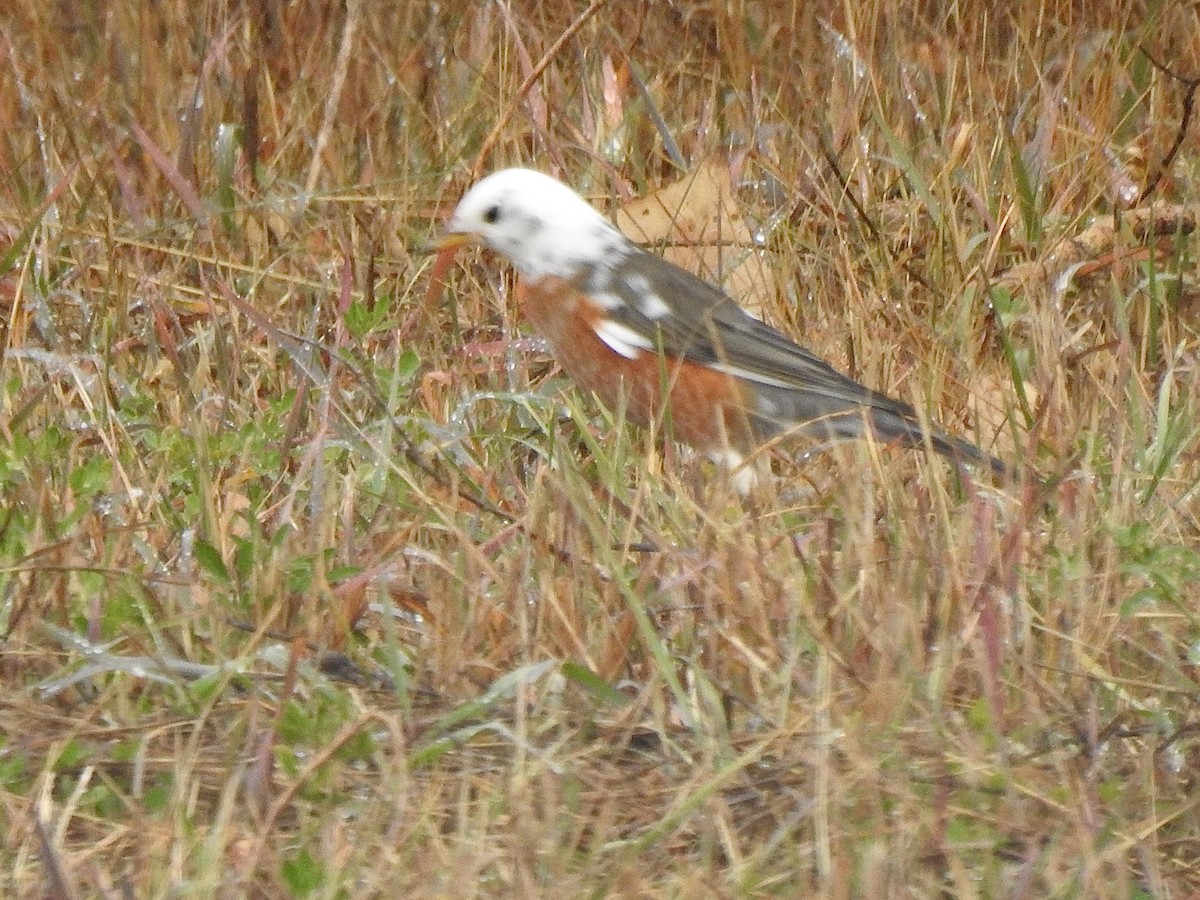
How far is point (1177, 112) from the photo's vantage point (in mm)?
5414

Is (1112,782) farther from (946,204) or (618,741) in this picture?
(946,204)

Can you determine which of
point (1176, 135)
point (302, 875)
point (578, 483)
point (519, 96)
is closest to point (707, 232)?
point (519, 96)

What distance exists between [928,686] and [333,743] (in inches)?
26.4

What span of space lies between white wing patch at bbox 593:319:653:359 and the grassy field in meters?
0.11

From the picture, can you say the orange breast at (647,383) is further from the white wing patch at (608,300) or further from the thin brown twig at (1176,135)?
the thin brown twig at (1176,135)

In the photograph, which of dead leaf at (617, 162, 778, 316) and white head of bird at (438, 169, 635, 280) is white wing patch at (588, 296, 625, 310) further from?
dead leaf at (617, 162, 778, 316)

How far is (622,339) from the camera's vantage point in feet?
13.6

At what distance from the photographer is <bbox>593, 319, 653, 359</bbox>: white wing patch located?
13.5 feet

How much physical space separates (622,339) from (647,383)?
9cm

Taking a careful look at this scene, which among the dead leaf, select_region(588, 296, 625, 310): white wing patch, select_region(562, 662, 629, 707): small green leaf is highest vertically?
the dead leaf

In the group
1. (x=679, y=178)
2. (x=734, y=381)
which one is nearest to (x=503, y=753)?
(x=734, y=381)

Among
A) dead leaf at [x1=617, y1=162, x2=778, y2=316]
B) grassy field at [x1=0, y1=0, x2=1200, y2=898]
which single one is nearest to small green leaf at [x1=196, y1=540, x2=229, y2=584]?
grassy field at [x1=0, y1=0, x2=1200, y2=898]

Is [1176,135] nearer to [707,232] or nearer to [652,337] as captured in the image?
[707,232]

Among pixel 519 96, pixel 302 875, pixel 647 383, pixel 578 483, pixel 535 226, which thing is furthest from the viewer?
pixel 519 96
